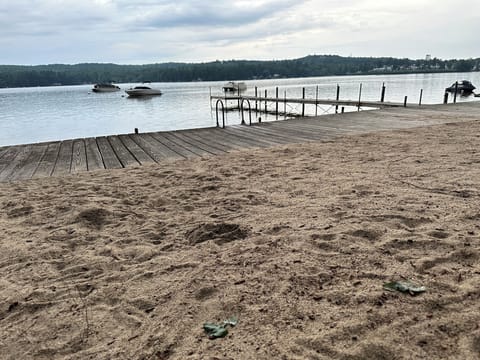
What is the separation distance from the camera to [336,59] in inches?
6117

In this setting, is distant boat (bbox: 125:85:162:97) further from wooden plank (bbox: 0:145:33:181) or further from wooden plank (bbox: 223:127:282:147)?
wooden plank (bbox: 0:145:33:181)

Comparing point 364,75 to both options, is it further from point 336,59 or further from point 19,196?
point 19,196

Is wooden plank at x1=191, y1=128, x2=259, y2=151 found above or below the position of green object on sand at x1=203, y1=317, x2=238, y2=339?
below

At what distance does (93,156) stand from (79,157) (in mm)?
252

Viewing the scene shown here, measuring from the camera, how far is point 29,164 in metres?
6.07

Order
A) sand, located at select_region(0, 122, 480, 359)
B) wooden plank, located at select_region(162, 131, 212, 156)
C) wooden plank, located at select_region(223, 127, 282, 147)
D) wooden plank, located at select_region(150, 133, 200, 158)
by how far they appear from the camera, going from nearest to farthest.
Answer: sand, located at select_region(0, 122, 480, 359) < wooden plank, located at select_region(150, 133, 200, 158) < wooden plank, located at select_region(162, 131, 212, 156) < wooden plank, located at select_region(223, 127, 282, 147)

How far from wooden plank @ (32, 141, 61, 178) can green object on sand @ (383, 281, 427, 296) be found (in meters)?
5.15

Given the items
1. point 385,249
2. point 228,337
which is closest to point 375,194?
point 385,249

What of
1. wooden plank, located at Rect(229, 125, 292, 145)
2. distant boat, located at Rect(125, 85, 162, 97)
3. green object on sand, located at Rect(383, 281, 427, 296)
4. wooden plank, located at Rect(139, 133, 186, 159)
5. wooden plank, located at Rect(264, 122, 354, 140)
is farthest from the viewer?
distant boat, located at Rect(125, 85, 162, 97)

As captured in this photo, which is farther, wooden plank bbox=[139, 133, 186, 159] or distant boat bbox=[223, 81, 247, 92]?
distant boat bbox=[223, 81, 247, 92]

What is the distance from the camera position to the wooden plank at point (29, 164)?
5321 mm

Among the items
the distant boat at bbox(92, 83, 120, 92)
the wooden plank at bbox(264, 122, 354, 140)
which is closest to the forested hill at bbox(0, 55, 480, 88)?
the distant boat at bbox(92, 83, 120, 92)

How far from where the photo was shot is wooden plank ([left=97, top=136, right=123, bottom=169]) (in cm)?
577

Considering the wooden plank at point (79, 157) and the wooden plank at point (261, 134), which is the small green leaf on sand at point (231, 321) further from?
the wooden plank at point (261, 134)
